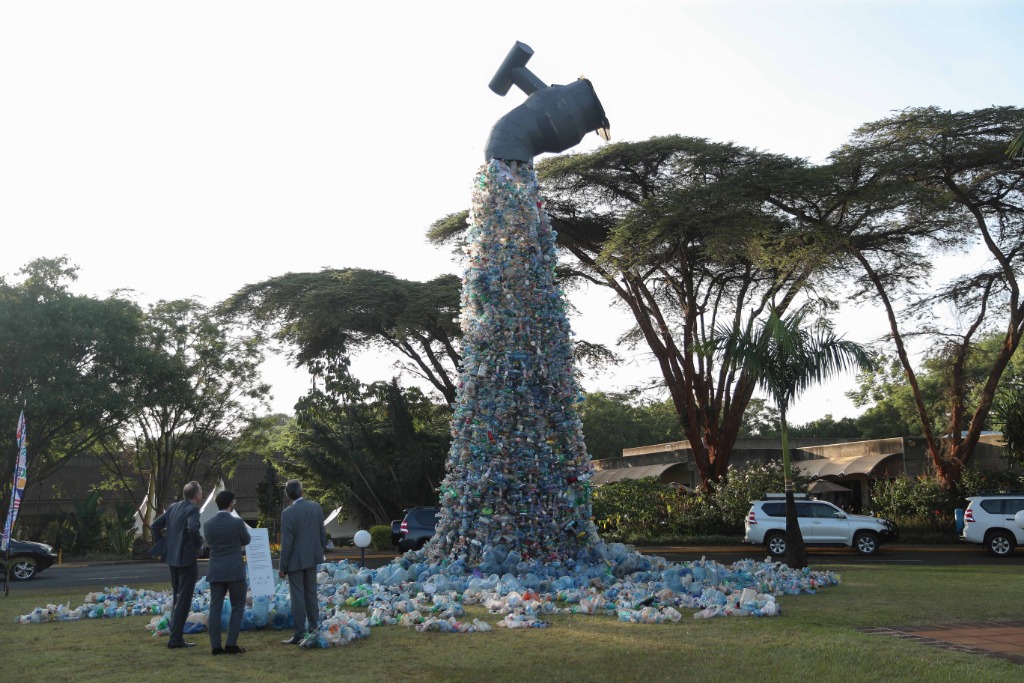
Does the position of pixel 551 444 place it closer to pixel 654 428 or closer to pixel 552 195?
pixel 552 195

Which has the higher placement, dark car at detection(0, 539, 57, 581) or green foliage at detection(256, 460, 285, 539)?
green foliage at detection(256, 460, 285, 539)

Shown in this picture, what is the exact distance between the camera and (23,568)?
2014 cm

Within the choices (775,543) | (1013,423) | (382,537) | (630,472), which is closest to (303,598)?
(775,543)

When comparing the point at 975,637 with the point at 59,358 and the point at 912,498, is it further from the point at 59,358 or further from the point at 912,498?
the point at 59,358

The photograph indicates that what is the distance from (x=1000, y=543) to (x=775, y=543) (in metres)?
4.95

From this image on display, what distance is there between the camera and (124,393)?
29688 millimetres

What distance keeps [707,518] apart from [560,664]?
21.2m

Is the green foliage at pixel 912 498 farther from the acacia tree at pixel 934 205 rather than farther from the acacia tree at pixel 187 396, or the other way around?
the acacia tree at pixel 187 396

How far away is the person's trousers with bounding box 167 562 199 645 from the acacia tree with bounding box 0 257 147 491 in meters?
20.6

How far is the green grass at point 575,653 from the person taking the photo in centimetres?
676

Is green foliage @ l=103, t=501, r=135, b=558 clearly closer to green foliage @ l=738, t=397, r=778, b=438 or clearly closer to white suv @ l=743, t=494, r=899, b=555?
white suv @ l=743, t=494, r=899, b=555

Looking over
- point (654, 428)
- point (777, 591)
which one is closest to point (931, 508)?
point (777, 591)

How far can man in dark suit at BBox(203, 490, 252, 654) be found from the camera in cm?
793

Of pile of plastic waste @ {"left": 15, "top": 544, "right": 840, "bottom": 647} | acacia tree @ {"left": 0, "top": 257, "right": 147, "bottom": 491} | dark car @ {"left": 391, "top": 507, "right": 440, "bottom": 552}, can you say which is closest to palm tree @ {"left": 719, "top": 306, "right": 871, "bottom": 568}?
pile of plastic waste @ {"left": 15, "top": 544, "right": 840, "bottom": 647}
